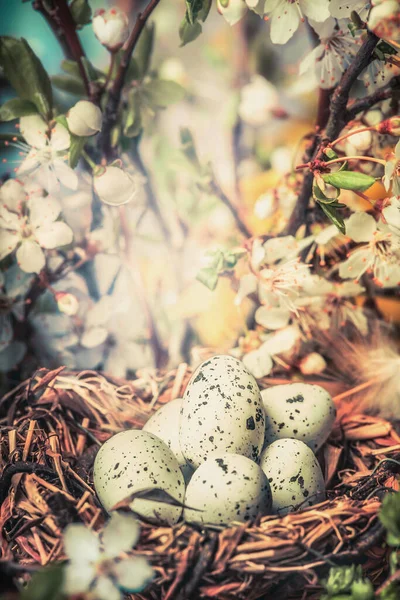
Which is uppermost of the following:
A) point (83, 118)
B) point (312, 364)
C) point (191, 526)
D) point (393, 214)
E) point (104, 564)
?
point (83, 118)

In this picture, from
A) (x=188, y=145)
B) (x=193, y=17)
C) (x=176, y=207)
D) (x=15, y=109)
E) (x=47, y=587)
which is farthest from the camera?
(x=176, y=207)

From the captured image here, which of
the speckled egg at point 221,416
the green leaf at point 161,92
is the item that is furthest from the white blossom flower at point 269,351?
the green leaf at point 161,92

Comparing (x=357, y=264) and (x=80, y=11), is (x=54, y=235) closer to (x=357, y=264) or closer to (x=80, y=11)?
(x=80, y=11)

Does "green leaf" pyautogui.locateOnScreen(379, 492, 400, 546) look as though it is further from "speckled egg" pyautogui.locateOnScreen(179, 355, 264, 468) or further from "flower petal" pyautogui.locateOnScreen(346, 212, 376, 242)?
"flower petal" pyautogui.locateOnScreen(346, 212, 376, 242)

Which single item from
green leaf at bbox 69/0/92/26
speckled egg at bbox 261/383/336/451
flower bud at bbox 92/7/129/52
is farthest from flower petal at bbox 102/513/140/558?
green leaf at bbox 69/0/92/26

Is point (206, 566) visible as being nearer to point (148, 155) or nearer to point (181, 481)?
point (181, 481)

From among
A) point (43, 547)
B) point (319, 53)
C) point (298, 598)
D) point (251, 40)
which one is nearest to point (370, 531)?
point (298, 598)

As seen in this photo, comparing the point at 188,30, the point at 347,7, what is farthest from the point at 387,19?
the point at 188,30
